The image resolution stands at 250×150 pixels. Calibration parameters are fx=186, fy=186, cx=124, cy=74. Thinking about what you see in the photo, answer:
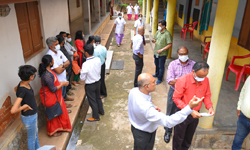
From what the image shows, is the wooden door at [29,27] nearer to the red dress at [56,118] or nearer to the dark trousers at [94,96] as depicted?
the red dress at [56,118]

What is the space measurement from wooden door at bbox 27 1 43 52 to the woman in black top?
1.83 metres

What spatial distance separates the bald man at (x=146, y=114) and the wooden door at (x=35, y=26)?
313cm

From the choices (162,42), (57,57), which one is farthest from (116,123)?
(162,42)

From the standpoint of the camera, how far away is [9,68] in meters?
3.15

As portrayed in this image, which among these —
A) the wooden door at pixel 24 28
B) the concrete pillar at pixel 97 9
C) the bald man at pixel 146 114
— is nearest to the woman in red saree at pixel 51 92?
the wooden door at pixel 24 28

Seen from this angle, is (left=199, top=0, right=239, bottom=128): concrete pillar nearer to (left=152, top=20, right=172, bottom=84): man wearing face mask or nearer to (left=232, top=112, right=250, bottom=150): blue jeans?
(left=232, top=112, right=250, bottom=150): blue jeans

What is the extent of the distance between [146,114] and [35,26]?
3.61 m

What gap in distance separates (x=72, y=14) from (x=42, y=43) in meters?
10.4

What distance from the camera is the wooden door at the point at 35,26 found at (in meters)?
4.20

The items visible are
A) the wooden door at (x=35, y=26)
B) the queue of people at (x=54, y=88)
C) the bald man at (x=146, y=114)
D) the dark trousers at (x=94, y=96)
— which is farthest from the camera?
the wooden door at (x=35, y=26)

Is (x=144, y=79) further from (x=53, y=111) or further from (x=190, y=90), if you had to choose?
(x=53, y=111)

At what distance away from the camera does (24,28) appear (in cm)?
395

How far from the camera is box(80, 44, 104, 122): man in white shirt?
3756mm

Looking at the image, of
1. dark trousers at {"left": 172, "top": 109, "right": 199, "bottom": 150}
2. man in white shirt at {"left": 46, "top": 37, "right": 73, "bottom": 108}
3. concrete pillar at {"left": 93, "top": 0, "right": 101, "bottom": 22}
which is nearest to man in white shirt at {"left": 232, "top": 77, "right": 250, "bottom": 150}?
dark trousers at {"left": 172, "top": 109, "right": 199, "bottom": 150}
